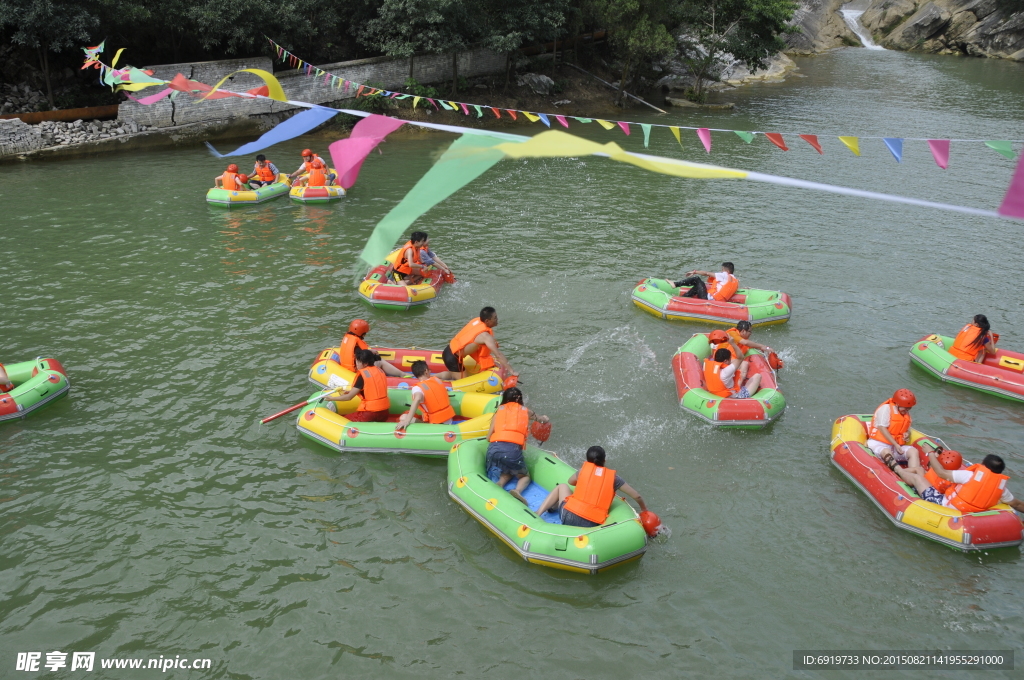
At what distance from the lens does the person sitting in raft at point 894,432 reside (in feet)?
29.0

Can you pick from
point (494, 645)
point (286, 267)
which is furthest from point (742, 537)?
point (286, 267)

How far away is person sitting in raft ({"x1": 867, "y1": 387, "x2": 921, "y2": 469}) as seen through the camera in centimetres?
883

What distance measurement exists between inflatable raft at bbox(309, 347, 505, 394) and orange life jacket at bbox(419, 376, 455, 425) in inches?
20.3

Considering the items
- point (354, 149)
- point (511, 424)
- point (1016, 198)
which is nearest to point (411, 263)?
point (511, 424)

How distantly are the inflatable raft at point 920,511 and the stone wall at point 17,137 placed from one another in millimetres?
22684

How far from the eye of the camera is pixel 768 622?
6949 millimetres

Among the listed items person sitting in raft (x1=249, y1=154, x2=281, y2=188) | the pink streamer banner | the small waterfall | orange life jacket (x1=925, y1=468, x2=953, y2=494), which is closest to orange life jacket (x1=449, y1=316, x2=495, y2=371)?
the pink streamer banner

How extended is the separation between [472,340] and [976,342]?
7.57 meters

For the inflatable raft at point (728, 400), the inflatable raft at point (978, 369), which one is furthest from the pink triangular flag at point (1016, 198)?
the inflatable raft at point (978, 369)

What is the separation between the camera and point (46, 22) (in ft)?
67.4

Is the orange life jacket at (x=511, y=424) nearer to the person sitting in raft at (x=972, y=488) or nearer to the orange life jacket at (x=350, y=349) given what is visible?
the orange life jacket at (x=350, y=349)

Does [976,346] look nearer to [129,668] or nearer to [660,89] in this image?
[129,668]

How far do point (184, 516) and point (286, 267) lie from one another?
7358 millimetres

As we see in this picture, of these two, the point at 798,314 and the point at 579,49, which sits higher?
the point at 579,49
